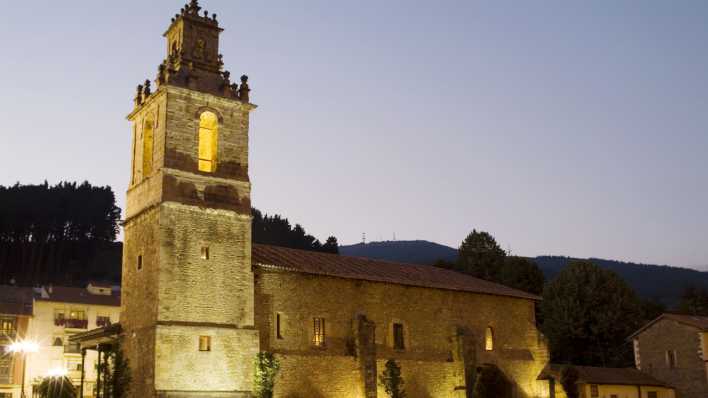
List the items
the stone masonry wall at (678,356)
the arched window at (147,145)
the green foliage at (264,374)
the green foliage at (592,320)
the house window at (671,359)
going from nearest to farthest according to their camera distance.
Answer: the green foliage at (264,374)
the arched window at (147,145)
the stone masonry wall at (678,356)
the house window at (671,359)
the green foliage at (592,320)

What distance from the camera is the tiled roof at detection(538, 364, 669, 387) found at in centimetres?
4690

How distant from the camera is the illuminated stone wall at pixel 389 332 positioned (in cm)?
3569

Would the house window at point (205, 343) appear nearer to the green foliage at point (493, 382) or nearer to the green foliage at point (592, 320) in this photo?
the green foliage at point (493, 382)

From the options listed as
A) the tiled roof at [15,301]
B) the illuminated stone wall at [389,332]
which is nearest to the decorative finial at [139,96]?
the illuminated stone wall at [389,332]

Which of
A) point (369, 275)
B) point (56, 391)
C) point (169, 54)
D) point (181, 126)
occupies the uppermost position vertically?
point (169, 54)

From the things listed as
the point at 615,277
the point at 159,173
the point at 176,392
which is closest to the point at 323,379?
the point at 176,392

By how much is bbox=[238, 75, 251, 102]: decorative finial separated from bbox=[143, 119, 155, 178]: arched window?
4449mm

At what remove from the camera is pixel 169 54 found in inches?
1465

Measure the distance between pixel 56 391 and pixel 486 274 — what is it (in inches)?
1787

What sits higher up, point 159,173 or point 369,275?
point 159,173

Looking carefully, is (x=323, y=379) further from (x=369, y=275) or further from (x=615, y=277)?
(x=615, y=277)

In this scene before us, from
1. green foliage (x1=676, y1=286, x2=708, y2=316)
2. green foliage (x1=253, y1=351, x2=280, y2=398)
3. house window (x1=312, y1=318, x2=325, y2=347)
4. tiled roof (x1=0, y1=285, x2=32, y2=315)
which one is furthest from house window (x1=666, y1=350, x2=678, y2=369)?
tiled roof (x1=0, y1=285, x2=32, y2=315)

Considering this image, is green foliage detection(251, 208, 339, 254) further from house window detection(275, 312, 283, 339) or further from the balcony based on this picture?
house window detection(275, 312, 283, 339)

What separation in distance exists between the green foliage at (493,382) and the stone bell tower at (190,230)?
53.5ft
